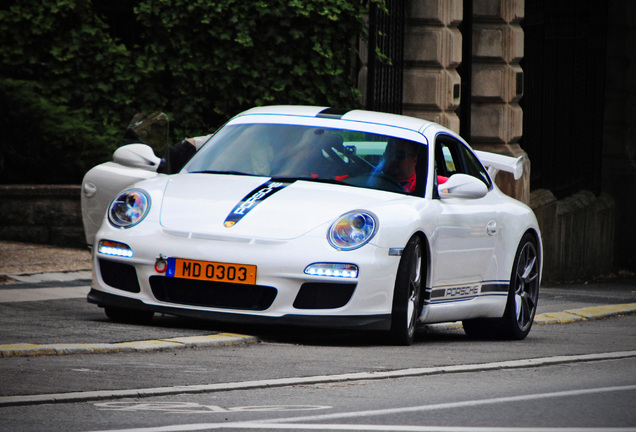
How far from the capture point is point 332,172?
884 cm

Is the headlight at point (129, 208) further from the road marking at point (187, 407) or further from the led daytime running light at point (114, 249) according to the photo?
the road marking at point (187, 407)

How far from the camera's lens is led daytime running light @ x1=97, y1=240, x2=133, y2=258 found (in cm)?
820

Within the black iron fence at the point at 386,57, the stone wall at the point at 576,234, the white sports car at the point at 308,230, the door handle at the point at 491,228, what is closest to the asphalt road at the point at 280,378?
the white sports car at the point at 308,230

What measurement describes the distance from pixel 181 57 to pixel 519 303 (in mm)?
7238

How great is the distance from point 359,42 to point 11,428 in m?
12.4

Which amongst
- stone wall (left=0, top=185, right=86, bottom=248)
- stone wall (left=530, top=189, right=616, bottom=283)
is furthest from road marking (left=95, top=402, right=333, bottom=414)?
stone wall (left=530, top=189, right=616, bottom=283)

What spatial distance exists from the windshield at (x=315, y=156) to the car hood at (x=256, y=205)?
0.20 m

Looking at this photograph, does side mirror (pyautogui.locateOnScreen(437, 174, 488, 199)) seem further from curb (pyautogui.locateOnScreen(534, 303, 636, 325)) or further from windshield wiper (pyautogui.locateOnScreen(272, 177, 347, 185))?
curb (pyautogui.locateOnScreen(534, 303, 636, 325))

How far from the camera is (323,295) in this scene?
7.97m

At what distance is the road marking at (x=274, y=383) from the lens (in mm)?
5777

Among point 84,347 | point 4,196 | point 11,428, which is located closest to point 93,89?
point 4,196

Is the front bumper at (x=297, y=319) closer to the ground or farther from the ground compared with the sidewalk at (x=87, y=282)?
farther from the ground

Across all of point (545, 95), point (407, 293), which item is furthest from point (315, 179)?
point (545, 95)

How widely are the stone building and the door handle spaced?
300 inches
